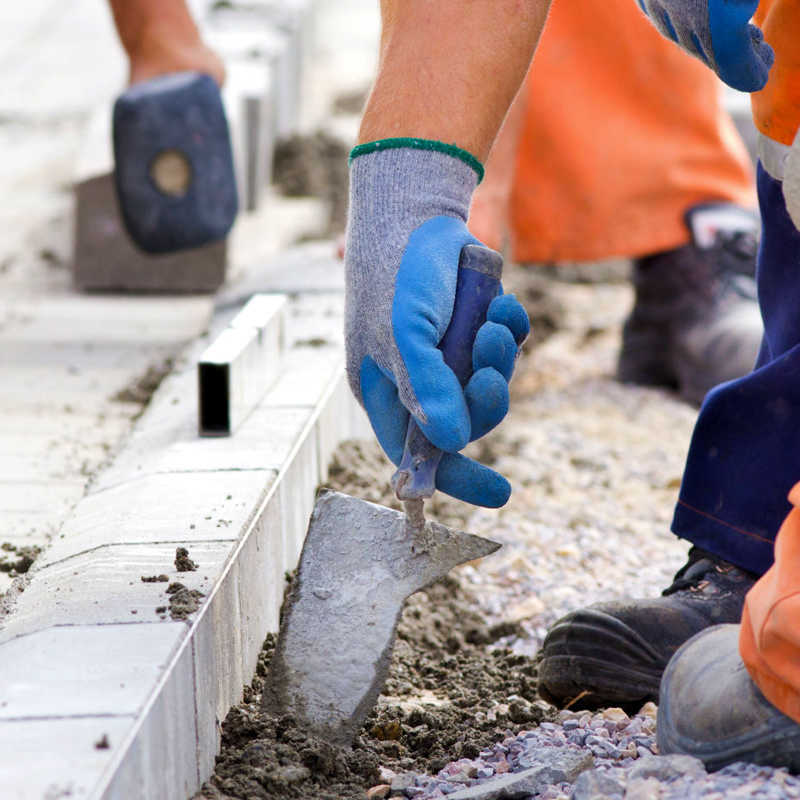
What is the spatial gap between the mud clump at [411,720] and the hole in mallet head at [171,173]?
1.49 m

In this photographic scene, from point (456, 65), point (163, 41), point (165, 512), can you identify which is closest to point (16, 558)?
point (165, 512)

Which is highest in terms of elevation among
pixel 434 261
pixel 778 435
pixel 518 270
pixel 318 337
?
pixel 434 261

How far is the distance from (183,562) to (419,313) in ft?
1.65

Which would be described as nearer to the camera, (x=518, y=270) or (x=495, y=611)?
(x=495, y=611)

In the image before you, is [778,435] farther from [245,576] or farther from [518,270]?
[518,270]


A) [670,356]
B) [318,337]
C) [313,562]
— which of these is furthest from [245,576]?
[670,356]

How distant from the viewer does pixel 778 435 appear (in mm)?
2133

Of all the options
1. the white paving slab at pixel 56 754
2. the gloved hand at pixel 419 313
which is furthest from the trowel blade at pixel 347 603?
the white paving slab at pixel 56 754

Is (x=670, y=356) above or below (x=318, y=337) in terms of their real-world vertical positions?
below

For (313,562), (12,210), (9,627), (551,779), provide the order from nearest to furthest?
(551,779)
(9,627)
(313,562)
(12,210)

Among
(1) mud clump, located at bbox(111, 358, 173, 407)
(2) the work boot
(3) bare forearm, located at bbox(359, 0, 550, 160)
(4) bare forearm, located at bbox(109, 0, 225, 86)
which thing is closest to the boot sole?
(3) bare forearm, located at bbox(359, 0, 550, 160)

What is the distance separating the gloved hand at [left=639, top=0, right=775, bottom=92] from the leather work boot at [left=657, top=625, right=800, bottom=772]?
0.74 m

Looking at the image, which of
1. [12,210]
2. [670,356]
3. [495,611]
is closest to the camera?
[495,611]

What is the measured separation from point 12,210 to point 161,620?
3.42 metres
